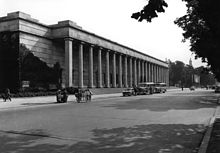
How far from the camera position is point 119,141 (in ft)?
27.7

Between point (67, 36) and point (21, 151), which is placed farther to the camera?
point (67, 36)

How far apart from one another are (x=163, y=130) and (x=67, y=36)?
4100cm

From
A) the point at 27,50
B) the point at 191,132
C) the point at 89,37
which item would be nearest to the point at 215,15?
the point at 191,132

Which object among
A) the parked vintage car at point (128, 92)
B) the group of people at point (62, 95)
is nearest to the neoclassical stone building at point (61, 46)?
the parked vintage car at point (128, 92)

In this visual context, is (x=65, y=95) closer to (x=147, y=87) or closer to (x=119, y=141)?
(x=119, y=141)

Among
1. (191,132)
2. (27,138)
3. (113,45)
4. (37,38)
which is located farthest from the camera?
(113,45)

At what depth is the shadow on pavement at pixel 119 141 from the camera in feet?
23.9

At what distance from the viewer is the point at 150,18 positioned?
7391 millimetres

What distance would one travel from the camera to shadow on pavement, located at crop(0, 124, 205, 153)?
7.28m

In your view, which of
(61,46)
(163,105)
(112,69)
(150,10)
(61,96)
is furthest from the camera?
(112,69)

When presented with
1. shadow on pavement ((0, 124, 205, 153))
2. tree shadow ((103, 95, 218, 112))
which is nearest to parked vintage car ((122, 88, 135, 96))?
tree shadow ((103, 95, 218, 112))

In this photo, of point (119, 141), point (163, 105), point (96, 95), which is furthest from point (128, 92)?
point (119, 141)

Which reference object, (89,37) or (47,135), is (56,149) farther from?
(89,37)

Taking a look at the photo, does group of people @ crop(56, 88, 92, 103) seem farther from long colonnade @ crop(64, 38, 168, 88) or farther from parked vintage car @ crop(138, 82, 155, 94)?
parked vintage car @ crop(138, 82, 155, 94)
